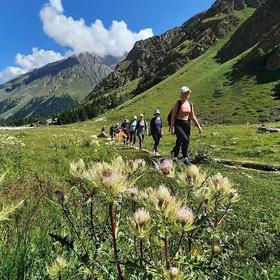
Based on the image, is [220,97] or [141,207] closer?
[141,207]

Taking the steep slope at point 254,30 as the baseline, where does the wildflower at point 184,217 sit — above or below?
above

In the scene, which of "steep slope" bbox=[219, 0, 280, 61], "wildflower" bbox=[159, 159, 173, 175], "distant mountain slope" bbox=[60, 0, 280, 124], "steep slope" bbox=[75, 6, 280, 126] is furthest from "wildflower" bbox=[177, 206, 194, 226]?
"steep slope" bbox=[219, 0, 280, 61]

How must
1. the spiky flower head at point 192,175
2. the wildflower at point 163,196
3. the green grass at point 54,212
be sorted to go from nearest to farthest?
the wildflower at point 163,196 < the spiky flower head at point 192,175 < the green grass at point 54,212

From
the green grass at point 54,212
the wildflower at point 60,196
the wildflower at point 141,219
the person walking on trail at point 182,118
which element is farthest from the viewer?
the person walking on trail at point 182,118

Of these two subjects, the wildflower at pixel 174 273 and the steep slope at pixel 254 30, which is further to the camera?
the steep slope at pixel 254 30

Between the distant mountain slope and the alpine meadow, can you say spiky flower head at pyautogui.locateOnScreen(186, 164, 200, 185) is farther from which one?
the distant mountain slope

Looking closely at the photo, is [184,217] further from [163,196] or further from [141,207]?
[141,207]

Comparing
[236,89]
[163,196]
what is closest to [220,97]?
[236,89]

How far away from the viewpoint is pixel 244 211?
13.3 metres

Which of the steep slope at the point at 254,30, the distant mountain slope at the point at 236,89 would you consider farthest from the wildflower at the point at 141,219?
the steep slope at the point at 254,30

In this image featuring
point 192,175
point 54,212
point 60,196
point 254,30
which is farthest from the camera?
point 254,30

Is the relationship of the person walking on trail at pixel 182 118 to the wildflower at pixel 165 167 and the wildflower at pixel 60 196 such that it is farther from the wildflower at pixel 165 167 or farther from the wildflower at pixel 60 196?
the wildflower at pixel 60 196

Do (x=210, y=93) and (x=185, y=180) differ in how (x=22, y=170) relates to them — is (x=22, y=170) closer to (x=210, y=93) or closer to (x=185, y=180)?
(x=185, y=180)

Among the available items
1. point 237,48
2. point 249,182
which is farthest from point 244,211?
point 237,48
